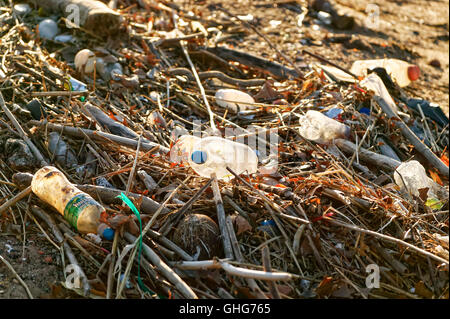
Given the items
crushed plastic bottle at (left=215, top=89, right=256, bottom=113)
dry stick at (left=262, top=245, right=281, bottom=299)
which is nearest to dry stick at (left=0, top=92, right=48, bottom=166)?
dry stick at (left=262, top=245, right=281, bottom=299)

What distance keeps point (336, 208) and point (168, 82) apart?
6.26 ft

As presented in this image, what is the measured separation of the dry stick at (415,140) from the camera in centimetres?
287

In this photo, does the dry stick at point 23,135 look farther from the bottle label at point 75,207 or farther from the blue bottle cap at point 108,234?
the blue bottle cap at point 108,234

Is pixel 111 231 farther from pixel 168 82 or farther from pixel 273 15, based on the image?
pixel 273 15

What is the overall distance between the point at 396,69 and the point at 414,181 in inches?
80.3

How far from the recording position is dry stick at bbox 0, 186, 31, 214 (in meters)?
2.29

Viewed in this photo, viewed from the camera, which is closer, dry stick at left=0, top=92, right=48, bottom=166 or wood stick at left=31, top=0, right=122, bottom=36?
dry stick at left=0, top=92, right=48, bottom=166

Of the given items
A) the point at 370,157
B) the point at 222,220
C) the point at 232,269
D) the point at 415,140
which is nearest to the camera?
the point at 232,269

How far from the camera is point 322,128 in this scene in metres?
3.24

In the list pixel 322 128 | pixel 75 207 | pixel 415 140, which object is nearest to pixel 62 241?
pixel 75 207

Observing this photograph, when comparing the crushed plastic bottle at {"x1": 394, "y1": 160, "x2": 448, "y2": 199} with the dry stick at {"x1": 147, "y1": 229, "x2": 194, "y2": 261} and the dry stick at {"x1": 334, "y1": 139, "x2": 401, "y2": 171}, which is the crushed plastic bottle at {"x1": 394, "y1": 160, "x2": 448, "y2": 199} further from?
the dry stick at {"x1": 147, "y1": 229, "x2": 194, "y2": 261}

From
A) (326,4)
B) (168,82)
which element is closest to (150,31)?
(168,82)

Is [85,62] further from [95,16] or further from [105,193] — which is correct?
[105,193]

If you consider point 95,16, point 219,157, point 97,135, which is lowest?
point 219,157
